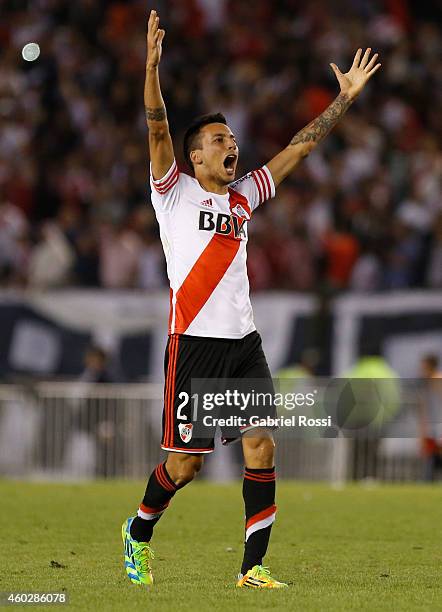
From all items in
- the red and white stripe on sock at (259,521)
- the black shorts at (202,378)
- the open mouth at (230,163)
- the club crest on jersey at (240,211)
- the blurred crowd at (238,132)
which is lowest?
the red and white stripe on sock at (259,521)

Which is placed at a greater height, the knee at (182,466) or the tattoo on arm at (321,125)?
the tattoo on arm at (321,125)

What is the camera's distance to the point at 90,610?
701 cm

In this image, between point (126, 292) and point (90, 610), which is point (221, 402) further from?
point (126, 292)

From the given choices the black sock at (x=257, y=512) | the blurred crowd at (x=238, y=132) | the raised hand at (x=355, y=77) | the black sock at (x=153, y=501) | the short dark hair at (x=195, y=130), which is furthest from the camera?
the blurred crowd at (x=238, y=132)

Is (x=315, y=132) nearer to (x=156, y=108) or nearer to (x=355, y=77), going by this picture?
(x=355, y=77)

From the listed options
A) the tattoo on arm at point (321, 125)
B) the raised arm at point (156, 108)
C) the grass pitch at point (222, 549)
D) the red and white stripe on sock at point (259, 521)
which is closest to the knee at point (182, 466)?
the red and white stripe on sock at point (259, 521)

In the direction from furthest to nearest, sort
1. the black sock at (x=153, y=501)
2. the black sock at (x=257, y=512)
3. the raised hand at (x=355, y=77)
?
the raised hand at (x=355, y=77)
the black sock at (x=153, y=501)
the black sock at (x=257, y=512)

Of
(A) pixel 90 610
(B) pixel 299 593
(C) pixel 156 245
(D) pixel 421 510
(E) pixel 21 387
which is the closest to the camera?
(A) pixel 90 610

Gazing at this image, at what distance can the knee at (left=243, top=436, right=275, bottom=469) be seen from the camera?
7.97m

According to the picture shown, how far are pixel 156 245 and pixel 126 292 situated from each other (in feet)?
3.67

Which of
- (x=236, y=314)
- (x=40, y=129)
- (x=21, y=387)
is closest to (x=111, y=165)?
(x=40, y=129)

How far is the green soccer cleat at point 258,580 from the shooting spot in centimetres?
780

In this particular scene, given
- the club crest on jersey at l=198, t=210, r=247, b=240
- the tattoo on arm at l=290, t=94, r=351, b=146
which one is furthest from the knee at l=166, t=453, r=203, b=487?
the tattoo on arm at l=290, t=94, r=351, b=146

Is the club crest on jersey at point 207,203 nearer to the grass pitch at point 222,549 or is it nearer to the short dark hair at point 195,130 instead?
the short dark hair at point 195,130
